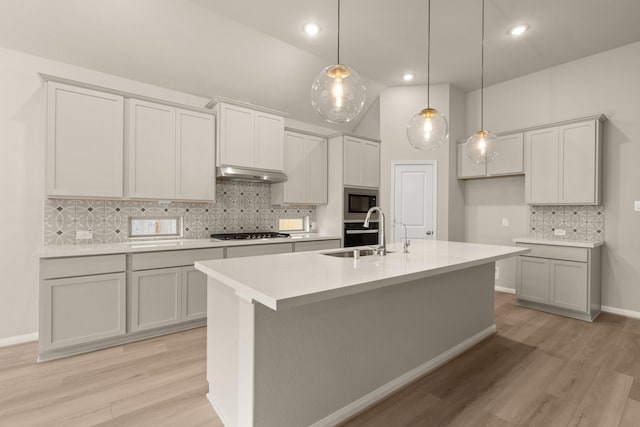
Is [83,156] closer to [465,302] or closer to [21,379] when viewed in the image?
[21,379]

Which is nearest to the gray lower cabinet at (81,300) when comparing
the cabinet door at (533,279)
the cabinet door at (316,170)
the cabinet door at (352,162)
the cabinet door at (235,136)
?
the cabinet door at (235,136)

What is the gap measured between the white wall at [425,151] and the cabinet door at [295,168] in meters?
1.37

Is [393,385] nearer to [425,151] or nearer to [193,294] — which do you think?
[193,294]

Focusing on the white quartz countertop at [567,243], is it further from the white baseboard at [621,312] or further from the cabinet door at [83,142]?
the cabinet door at [83,142]

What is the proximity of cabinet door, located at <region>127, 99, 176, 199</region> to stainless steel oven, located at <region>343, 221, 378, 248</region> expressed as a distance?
94.5 inches

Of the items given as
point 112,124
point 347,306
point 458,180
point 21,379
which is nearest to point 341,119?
point 347,306

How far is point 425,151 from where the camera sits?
196 inches

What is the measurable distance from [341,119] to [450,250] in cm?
150

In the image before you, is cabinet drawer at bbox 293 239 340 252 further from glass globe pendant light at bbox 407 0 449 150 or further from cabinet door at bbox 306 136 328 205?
glass globe pendant light at bbox 407 0 449 150

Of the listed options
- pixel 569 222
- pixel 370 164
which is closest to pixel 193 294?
pixel 370 164

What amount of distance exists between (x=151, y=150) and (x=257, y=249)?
5.05ft

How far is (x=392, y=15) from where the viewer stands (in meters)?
3.35

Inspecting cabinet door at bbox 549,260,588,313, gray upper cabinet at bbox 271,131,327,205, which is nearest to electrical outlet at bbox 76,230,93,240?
gray upper cabinet at bbox 271,131,327,205

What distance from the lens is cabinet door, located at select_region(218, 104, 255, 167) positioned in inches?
145
